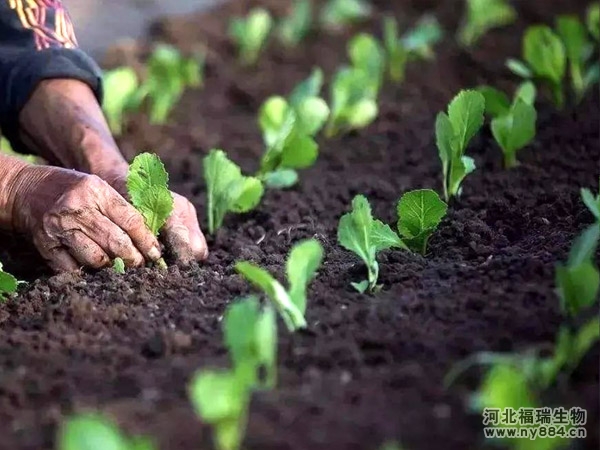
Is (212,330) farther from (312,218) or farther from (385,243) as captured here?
(312,218)

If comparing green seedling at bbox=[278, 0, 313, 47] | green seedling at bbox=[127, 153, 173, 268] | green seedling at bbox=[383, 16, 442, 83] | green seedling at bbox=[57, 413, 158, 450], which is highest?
green seedling at bbox=[57, 413, 158, 450]

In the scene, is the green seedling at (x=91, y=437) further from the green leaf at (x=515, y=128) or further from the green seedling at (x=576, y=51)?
the green seedling at (x=576, y=51)

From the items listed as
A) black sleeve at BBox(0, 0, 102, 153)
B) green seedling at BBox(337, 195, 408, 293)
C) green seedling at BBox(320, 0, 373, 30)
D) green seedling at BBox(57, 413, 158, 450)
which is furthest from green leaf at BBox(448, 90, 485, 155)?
green seedling at BBox(320, 0, 373, 30)

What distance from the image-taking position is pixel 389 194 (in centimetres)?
255

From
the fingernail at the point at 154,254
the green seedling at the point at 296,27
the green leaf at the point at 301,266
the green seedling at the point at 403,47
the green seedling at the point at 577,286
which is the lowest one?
the green seedling at the point at 296,27

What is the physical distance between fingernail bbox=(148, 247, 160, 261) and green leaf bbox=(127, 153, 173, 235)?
7 centimetres

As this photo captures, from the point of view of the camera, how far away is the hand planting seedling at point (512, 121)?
239 centimetres

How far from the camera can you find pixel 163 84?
134 inches

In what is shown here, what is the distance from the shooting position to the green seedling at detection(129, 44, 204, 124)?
3.34 meters

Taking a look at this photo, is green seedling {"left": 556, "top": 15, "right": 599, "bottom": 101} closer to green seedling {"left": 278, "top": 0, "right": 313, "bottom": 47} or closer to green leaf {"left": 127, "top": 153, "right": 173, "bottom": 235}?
green seedling {"left": 278, "top": 0, "right": 313, "bottom": 47}

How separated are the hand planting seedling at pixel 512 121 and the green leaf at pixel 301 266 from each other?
0.92 metres

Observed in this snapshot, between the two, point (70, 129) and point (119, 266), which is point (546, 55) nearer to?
point (70, 129)

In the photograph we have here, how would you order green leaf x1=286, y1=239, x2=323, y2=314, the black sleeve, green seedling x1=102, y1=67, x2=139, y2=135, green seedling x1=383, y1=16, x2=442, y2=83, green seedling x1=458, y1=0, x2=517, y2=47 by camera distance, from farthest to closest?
green seedling x1=458, y1=0, x2=517, y2=47, green seedling x1=383, y1=16, x2=442, y2=83, green seedling x1=102, y1=67, x2=139, y2=135, the black sleeve, green leaf x1=286, y1=239, x2=323, y2=314

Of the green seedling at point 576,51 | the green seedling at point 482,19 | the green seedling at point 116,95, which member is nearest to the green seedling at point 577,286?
the green seedling at point 576,51
